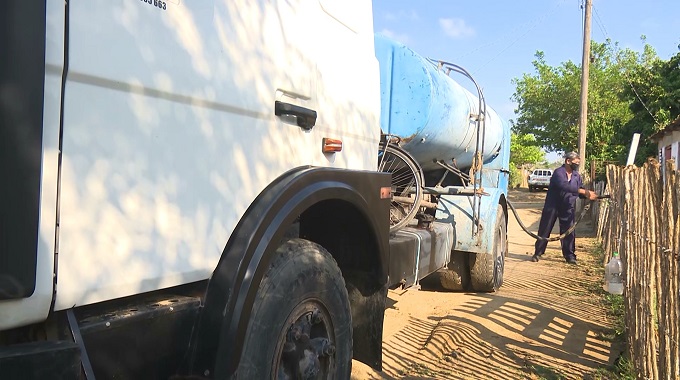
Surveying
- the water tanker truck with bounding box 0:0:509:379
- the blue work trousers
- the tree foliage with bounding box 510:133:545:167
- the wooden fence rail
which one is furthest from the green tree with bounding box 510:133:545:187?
the water tanker truck with bounding box 0:0:509:379

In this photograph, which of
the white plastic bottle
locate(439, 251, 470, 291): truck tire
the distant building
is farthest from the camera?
the distant building

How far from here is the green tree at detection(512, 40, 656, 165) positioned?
1184 inches

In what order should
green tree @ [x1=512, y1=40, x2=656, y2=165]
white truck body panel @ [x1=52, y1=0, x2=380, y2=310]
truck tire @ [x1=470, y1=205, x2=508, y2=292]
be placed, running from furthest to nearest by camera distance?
1. green tree @ [x1=512, y1=40, x2=656, y2=165]
2. truck tire @ [x1=470, y1=205, x2=508, y2=292]
3. white truck body panel @ [x1=52, y1=0, x2=380, y2=310]

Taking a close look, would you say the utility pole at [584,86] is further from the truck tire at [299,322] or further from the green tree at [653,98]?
the truck tire at [299,322]

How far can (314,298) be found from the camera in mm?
2295

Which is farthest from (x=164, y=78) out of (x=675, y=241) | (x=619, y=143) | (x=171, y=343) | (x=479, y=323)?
(x=619, y=143)

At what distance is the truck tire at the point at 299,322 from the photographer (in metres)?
1.96

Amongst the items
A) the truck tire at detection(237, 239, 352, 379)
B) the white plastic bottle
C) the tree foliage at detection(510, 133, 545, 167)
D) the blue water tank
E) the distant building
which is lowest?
the white plastic bottle

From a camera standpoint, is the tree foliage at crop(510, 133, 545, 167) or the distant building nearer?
the distant building

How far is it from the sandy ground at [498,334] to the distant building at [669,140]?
8.90m

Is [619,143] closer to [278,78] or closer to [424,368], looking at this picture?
[424,368]

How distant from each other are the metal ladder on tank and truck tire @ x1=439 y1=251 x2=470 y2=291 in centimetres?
67

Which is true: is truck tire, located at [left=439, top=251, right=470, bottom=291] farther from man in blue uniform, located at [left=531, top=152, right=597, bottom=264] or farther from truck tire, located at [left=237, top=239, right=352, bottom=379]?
truck tire, located at [left=237, top=239, right=352, bottom=379]

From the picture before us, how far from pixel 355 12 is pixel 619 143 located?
2202cm
